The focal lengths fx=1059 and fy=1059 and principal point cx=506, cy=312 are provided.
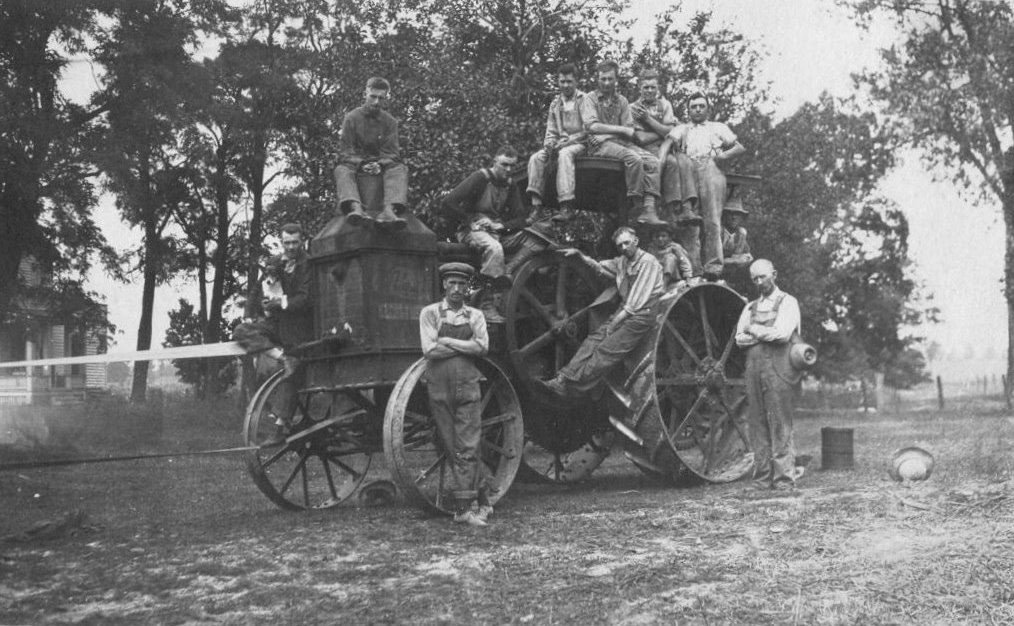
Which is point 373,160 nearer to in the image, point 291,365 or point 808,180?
point 291,365

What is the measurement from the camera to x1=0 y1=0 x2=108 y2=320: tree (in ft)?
30.5

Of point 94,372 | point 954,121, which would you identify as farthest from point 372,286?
point 954,121

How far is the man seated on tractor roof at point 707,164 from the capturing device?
36.2 feet

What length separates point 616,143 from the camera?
10273 mm

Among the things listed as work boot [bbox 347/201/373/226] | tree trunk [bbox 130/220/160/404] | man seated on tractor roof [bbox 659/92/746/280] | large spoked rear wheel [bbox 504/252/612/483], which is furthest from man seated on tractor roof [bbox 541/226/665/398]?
tree trunk [bbox 130/220/160/404]

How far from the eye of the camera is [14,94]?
10.2 metres

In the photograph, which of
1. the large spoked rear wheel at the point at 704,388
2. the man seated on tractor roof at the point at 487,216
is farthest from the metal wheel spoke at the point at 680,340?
the man seated on tractor roof at the point at 487,216

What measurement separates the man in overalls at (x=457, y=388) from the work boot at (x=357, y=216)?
94cm

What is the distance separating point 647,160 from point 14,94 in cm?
610

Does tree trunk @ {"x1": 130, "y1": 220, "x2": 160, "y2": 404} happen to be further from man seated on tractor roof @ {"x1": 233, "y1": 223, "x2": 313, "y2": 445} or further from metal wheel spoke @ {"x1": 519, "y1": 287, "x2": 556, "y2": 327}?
metal wheel spoke @ {"x1": 519, "y1": 287, "x2": 556, "y2": 327}

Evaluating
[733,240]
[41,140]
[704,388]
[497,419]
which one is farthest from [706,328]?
[41,140]

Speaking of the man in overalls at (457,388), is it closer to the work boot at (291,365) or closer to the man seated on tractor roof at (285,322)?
the work boot at (291,365)

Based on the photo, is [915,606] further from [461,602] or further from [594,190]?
[594,190]

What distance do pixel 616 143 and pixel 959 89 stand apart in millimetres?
18796
